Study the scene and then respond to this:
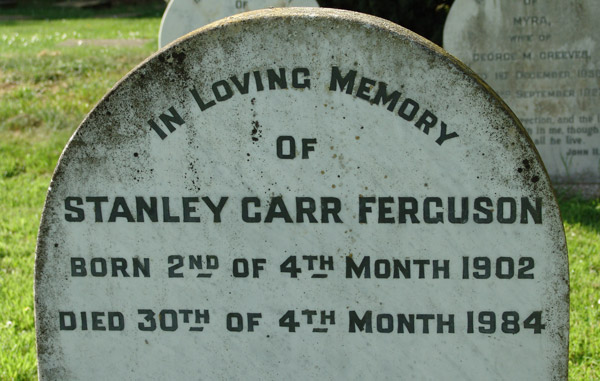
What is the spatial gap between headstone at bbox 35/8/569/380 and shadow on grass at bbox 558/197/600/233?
299cm

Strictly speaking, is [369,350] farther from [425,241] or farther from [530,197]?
[530,197]

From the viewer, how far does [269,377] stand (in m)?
2.26

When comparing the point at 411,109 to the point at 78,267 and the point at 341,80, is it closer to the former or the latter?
the point at 341,80

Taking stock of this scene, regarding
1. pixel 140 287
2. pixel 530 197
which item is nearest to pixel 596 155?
pixel 530 197

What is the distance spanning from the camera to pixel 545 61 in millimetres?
5703

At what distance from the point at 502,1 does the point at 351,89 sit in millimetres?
3926

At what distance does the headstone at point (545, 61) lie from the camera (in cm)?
564

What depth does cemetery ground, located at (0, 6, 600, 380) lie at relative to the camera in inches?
140

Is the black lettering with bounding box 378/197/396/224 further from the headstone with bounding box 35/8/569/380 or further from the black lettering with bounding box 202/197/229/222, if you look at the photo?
the black lettering with bounding box 202/197/229/222

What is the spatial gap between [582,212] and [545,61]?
119cm

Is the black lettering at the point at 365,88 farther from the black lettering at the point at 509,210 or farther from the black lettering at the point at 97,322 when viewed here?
the black lettering at the point at 97,322

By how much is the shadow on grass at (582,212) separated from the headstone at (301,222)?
9.80 feet

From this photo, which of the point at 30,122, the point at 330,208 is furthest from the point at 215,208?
the point at 30,122

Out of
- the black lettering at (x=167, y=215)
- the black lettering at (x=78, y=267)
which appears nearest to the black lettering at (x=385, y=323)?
the black lettering at (x=167, y=215)
